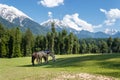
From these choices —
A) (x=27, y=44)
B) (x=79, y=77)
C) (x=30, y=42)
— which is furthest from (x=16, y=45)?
(x=79, y=77)

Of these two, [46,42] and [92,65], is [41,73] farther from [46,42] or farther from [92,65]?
[46,42]

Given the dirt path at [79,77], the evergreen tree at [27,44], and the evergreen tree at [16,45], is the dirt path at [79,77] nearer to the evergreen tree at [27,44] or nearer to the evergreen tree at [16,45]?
the evergreen tree at [16,45]

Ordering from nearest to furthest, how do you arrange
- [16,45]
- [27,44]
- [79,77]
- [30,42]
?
[79,77], [16,45], [27,44], [30,42]

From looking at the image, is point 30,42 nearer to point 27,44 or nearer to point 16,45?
point 27,44

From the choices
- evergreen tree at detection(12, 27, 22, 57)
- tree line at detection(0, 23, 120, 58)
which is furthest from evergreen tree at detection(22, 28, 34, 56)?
evergreen tree at detection(12, 27, 22, 57)

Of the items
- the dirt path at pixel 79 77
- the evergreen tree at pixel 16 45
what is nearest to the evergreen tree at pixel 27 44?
the evergreen tree at pixel 16 45

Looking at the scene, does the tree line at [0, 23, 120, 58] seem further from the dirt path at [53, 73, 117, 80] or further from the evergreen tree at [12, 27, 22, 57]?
Result: the dirt path at [53, 73, 117, 80]

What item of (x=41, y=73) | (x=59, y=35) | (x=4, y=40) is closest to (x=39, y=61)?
(x=41, y=73)

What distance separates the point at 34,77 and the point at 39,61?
28576 mm

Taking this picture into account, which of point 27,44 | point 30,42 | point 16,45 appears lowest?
point 16,45

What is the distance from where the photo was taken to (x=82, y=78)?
98.6 ft

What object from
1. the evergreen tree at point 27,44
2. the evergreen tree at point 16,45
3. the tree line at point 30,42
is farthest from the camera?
the evergreen tree at point 27,44

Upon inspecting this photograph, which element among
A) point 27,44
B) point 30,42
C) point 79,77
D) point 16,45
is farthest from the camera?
point 30,42

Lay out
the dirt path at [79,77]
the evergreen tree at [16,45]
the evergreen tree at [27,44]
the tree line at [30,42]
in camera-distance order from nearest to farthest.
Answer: the dirt path at [79,77] < the tree line at [30,42] < the evergreen tree at [16,45] < the evergreen tree at [27,44]
